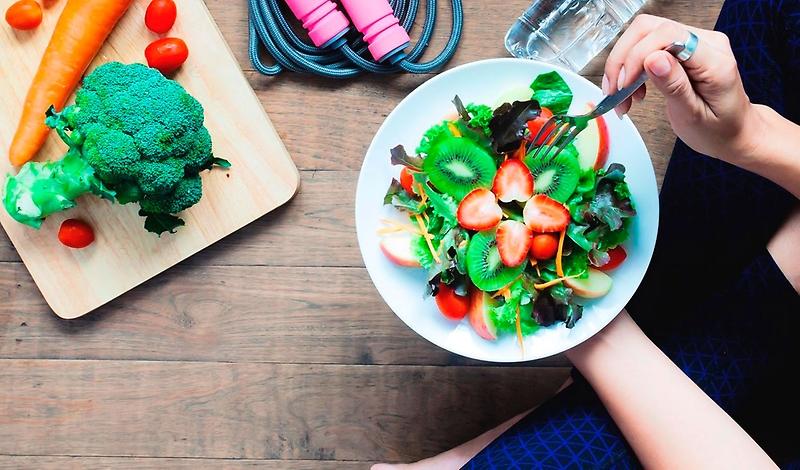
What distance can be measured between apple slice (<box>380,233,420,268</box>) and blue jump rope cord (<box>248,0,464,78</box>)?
26cm

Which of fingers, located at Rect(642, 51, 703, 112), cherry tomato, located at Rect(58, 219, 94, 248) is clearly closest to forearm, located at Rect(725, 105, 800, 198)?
fingers, located at Rect(642, 51, 703, 112)

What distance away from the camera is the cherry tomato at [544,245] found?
82 centimetres

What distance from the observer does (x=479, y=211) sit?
0.83 metres

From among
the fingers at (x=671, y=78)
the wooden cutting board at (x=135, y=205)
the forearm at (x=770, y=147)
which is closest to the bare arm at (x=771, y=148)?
the forearm at (x=770, y=147)

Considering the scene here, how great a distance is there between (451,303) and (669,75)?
367 millimetres

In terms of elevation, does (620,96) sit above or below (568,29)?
above

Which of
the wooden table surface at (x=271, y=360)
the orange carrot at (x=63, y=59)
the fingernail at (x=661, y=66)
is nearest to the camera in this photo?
the fingernail at (x=661, y=66)

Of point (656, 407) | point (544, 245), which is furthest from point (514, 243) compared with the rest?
point (656, 407)

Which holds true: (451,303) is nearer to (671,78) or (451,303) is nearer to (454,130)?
(454,130)

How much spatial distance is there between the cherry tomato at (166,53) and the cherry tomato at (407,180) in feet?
1.09

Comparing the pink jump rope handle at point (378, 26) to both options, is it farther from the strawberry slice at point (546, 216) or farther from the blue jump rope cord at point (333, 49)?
the strawberry slice at point (546, 216)

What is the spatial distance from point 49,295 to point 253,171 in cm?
33

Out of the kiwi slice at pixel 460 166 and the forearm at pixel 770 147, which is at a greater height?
the forearm at pixel 770 147

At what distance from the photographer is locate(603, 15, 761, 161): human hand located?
0.62m
